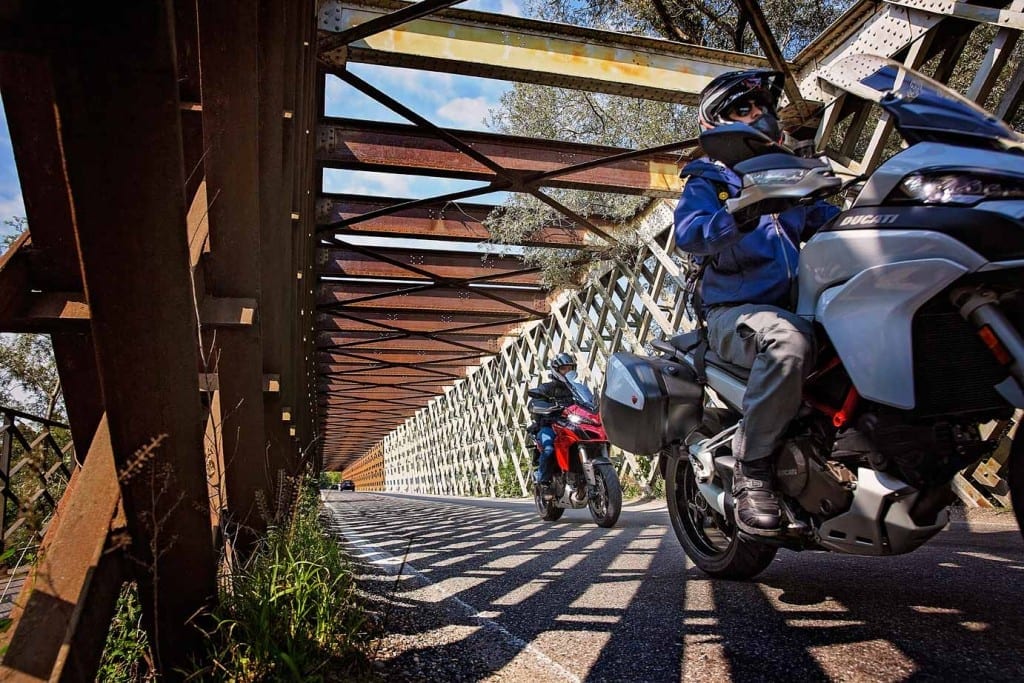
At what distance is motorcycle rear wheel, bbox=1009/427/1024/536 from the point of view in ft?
5.01

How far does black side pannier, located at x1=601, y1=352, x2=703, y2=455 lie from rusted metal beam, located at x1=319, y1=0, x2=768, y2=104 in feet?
14.4

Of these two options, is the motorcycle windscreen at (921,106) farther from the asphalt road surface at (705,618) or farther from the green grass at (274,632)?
the green grass at (274,632)

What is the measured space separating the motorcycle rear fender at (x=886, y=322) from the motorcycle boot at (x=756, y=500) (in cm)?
44

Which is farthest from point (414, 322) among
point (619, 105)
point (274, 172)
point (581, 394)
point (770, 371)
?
point (770, 371)

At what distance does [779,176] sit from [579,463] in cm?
419

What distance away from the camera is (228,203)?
6.68ft

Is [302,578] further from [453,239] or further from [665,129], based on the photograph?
[453,239]

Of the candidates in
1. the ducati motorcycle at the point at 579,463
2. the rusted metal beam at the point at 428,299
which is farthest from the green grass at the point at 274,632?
the rusted metal beam at the point at 428,299

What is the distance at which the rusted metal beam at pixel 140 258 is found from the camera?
98 cm

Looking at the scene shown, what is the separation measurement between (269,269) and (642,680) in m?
2.50

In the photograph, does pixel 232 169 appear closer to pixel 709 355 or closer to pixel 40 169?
pixel 40 169

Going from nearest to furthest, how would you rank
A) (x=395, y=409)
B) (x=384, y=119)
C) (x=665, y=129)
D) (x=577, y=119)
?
1. (x=384, y=119)
2. (x=665, y=129)
3. (x=577, y=119)
4. (x=395, y=409)

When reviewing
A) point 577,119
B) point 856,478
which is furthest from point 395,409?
point 856,478

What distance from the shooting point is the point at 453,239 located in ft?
31.6
